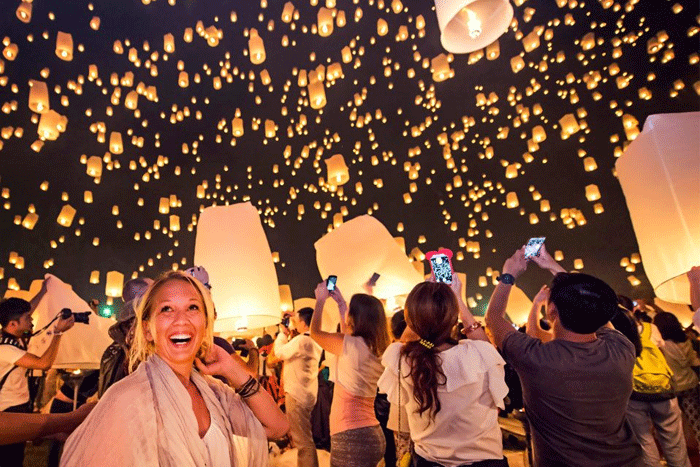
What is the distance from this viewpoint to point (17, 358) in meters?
2.87

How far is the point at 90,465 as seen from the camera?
1110 millimetres

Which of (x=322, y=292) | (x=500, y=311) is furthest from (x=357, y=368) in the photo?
(x=500, y=311)

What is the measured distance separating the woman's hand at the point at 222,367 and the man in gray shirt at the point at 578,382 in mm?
1126

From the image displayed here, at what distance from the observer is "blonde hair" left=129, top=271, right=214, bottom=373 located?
1.54m

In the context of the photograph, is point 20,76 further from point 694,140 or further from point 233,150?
point 694,140

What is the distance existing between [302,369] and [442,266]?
2331mm

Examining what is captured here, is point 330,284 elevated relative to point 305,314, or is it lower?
elevated

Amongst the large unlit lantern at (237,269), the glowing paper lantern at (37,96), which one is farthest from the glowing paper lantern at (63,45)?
the large unlit lantern at (237,269)

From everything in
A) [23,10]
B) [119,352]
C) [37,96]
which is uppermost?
[23,10]

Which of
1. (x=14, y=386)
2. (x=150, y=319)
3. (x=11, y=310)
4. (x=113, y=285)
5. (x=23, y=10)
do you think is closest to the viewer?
(x=150, y=319)

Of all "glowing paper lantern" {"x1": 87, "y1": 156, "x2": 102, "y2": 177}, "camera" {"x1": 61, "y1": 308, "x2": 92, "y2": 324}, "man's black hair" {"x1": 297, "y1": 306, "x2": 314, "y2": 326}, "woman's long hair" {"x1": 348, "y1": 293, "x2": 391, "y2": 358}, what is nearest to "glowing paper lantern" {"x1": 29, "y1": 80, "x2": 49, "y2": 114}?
"glowing paper lantern" {"x1": 87, "y1": 156, "x2": 102, "y2": 177}

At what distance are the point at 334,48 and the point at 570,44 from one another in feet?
18.5

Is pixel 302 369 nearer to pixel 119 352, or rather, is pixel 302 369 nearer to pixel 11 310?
pixel 11 310

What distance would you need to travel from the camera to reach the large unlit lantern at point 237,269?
10.7ft
